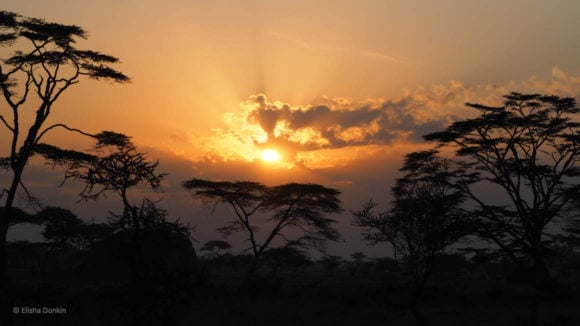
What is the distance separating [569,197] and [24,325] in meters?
23.3

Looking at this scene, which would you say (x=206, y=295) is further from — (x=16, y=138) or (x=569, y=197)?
(x=569, y=197)

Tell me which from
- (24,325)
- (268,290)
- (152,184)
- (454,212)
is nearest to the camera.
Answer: (152,184)

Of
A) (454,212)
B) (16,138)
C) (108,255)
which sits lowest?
(108,255)

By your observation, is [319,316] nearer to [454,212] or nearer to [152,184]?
[454,212]

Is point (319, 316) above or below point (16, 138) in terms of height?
below

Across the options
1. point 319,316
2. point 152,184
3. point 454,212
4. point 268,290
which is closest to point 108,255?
point 152,184

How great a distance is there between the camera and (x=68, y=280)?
1442 inches

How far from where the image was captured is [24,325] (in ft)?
61.0

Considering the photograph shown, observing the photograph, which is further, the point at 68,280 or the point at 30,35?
the point at 68,280

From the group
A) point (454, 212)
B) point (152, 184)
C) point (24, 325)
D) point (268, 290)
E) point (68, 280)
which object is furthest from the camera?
point (68, 280)

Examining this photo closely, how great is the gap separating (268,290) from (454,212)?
584 inches

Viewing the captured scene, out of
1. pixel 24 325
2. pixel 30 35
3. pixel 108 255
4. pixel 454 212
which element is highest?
pixel 30 35

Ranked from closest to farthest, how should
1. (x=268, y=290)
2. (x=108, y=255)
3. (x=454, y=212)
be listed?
(x=108, y=255) → (x=454, y=212) → (x=268, y=290)

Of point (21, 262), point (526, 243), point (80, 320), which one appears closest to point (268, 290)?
point (80, 320)
